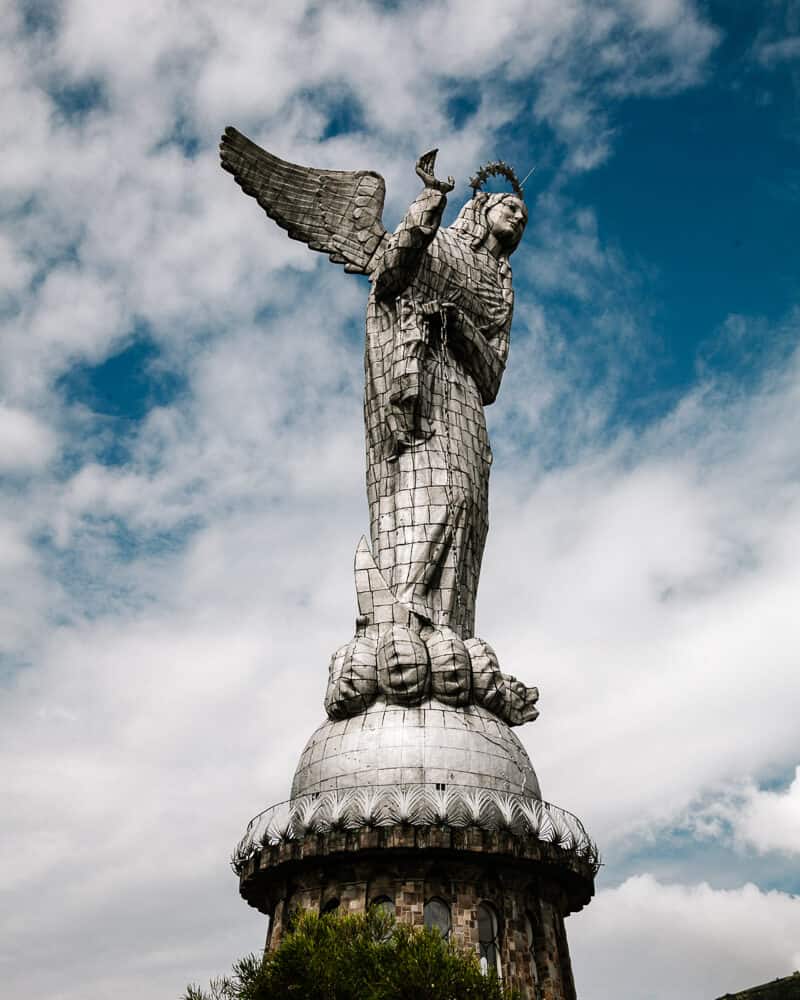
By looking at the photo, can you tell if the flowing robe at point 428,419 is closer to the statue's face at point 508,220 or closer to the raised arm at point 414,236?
the raised arm at point 414,236

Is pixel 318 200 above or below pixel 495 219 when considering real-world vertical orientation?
below

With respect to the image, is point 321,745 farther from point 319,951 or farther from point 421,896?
point 319,951

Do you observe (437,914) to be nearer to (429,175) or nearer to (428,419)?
Answer: (428,419)

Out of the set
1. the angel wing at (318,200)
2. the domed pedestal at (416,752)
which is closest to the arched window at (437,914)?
the domed pedestal at (416,752)

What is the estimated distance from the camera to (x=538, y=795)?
70.3ft

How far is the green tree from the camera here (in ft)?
44.1

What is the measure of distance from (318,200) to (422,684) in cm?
1227

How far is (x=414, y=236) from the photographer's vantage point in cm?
2388

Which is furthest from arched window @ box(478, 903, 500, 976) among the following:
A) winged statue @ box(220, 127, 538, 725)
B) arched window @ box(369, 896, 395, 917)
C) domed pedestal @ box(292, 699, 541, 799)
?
winged statue @ box(220, 127, 538, 725)

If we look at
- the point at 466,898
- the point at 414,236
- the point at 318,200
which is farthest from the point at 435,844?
the point at 318,200

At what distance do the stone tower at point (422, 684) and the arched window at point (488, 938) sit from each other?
0.11 ft

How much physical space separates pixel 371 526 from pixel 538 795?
672 centimetres

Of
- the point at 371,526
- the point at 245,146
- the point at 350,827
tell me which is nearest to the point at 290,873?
the point at 350,827

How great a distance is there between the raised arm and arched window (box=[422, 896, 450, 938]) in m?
13.3
